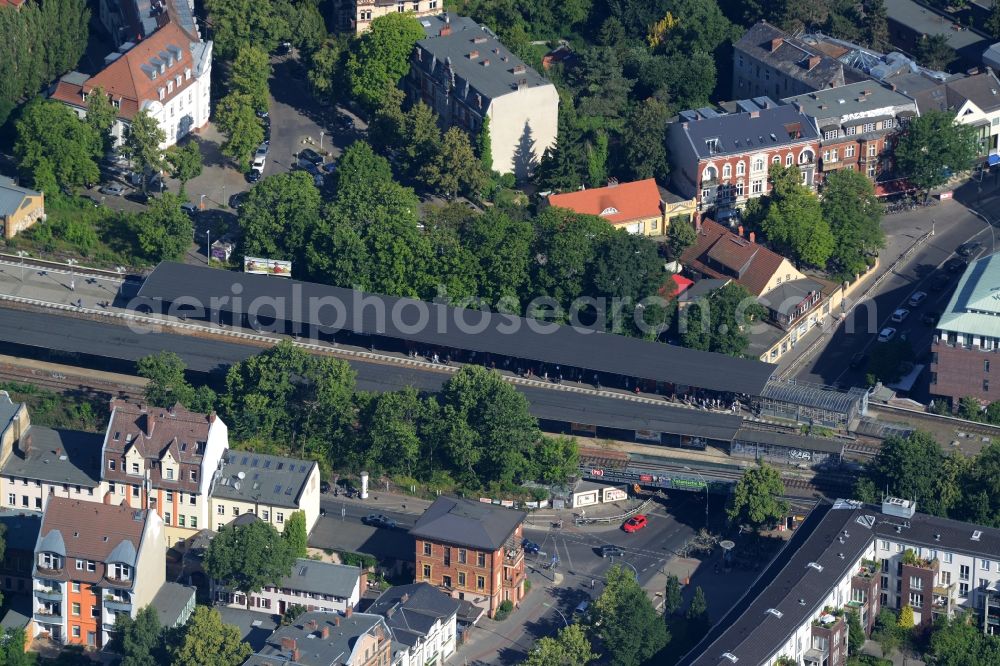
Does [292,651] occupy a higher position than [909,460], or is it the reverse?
[909,460]

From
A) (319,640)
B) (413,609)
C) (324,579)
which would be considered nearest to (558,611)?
(413,609)

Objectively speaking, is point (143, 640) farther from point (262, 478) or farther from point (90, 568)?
point (262, 478)

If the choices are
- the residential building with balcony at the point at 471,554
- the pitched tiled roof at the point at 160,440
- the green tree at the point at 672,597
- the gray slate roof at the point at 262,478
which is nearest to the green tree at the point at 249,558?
the gray slate roof at the point at 262,478

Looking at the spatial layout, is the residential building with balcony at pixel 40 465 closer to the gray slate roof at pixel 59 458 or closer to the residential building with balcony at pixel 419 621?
the gray slate roof at pixel 59 458

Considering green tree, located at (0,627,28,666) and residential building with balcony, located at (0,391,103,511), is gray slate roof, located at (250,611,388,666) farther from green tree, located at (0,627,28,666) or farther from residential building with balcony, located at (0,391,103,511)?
residential building with balcony, located at (0,391,103,511)

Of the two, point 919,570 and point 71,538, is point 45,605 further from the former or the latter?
point 919,570

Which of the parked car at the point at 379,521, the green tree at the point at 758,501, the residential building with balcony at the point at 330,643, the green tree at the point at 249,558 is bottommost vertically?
the residential building with balcony at the point at 330,643

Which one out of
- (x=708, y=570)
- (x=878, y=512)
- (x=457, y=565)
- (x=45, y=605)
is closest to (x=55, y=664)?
(x=45, y=605)
